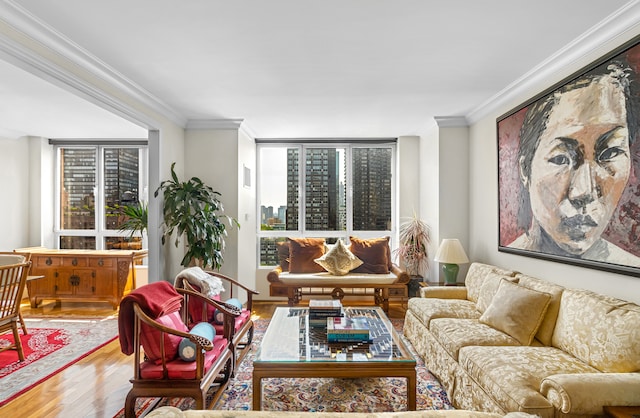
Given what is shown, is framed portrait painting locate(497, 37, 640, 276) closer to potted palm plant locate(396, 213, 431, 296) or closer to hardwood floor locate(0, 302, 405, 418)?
potted palm plant locate(396, 213, 431, 296)

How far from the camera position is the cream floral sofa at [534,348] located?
189cm

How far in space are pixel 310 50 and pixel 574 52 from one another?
199 centimetres

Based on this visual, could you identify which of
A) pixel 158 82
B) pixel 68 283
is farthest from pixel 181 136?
pixel 68 283

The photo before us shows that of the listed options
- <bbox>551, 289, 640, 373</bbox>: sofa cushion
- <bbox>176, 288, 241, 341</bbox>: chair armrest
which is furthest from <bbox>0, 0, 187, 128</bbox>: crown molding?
<bbox>551, 289, 640, 373</bbox>: sofa cushion

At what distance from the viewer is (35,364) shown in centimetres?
350

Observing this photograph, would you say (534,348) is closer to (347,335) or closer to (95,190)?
(347,335)

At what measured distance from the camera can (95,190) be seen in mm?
6422

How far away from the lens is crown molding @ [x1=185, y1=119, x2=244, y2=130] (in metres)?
5.05

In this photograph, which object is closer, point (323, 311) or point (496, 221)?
point (323, 311)

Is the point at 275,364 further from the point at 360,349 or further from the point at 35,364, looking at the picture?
the point at 35,364

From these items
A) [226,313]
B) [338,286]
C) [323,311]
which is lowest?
[338,286]

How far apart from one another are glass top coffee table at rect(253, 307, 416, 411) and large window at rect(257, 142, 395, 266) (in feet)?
11.1

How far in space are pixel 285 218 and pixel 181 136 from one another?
6.98 feet

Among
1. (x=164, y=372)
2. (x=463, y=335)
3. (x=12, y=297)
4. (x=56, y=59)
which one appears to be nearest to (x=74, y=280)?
(x=12, y=297)
